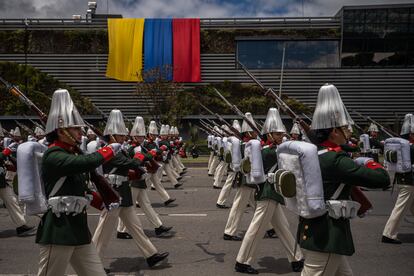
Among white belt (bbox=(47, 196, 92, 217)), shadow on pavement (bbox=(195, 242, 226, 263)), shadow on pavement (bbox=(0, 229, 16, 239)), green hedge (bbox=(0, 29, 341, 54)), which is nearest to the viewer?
white belt (bbox=(47, 196, 92, 217))

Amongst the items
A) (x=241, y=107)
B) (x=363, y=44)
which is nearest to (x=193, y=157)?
(x=241, y=107)

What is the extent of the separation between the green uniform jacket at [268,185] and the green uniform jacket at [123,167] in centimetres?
171

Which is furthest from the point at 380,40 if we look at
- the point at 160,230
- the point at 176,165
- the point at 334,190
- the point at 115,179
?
the point at 334,190

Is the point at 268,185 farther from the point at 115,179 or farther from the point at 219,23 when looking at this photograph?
the point at 219,23

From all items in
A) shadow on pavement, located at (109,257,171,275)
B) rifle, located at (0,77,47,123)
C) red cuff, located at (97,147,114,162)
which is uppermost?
rifle, located at (0,77,47,123)

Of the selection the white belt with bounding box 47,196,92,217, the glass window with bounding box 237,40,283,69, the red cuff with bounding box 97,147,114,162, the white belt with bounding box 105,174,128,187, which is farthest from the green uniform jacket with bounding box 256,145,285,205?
the glass window with bounding box 237,40,283,69

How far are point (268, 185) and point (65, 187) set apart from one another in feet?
9.57

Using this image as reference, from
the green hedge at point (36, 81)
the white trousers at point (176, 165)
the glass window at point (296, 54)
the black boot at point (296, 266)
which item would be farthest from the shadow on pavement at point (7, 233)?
the glass window at point (296, 54)

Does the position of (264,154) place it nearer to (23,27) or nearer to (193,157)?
(193,157)

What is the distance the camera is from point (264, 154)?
672 centimetres

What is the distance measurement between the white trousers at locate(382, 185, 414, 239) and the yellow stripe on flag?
35.3 meters

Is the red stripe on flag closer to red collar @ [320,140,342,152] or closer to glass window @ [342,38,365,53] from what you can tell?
glass window @ [342,38,365,53]

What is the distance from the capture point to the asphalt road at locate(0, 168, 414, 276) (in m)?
6.30

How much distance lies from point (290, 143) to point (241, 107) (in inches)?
1441
